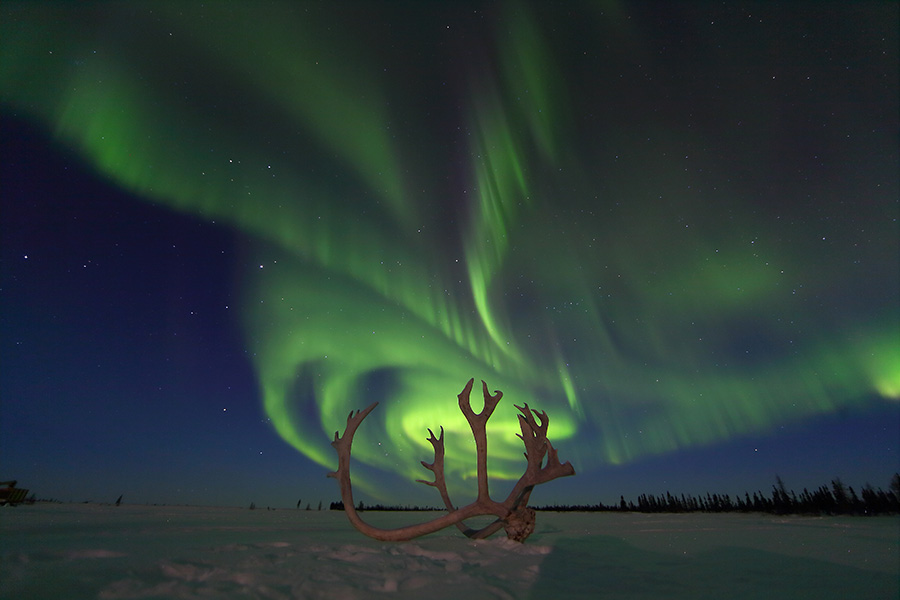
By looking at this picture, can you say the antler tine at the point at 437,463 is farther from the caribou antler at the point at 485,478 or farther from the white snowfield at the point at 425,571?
the white snowfield at the point at 425,571

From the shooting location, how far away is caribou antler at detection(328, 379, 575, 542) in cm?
786

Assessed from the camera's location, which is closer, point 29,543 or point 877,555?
point 29,543

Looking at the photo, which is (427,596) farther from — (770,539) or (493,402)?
(770,539)

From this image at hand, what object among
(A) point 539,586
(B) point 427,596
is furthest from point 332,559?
(A) point 539,586

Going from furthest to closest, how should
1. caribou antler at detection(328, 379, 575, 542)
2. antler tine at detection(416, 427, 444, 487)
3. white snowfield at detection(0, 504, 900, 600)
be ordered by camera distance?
antler tine at detection(416, 427, 444, 487) → caribou antler at detection(328, 379, 575, 542) → white snowfield at detection(0, 504, 900, 600)

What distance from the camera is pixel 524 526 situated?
26.7ft

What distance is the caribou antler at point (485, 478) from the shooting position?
786 centimetres

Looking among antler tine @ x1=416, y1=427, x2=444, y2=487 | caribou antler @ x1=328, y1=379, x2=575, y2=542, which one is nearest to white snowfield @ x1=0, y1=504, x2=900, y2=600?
caribou antler @ x1=328, y1=379, x2=575, y2=542

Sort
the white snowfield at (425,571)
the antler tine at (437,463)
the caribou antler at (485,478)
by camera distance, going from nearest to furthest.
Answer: the white snowfield at (425,571)
the caribou antler at (485,478)
the antler tine at (437,463)

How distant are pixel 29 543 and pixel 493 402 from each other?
882cm

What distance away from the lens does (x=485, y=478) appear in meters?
8.12

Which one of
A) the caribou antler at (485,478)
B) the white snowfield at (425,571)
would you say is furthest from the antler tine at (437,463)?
the white snowfield at (425,571)

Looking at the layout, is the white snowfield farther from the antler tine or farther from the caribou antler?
the antler tine

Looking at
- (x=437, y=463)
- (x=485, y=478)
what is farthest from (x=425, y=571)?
(x=437, y=463)
